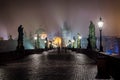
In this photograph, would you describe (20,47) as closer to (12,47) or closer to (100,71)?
(100,71)

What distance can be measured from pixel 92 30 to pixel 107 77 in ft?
153

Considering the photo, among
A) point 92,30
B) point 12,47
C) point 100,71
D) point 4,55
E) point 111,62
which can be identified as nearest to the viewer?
point 100,71

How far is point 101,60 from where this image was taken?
18.5m

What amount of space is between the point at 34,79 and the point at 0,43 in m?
102

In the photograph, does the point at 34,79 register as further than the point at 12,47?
No

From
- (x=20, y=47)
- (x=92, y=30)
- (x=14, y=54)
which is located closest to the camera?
(x=14, y=54)

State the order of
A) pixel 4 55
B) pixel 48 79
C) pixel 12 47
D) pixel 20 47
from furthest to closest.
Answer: pixel 12 47 < pixel 20 47 < pixel 4 55 < pixel 48 79

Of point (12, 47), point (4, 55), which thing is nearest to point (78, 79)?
point (4, 55)

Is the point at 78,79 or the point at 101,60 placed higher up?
the point at 101,60

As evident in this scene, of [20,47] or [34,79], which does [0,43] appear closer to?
[20,47]

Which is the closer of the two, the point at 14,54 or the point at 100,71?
the point at 100,71

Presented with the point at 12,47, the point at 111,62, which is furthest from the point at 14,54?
the point at 12,47

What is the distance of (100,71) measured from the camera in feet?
60.6

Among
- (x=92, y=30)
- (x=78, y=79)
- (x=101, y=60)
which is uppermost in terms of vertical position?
(x=92, y=30)
